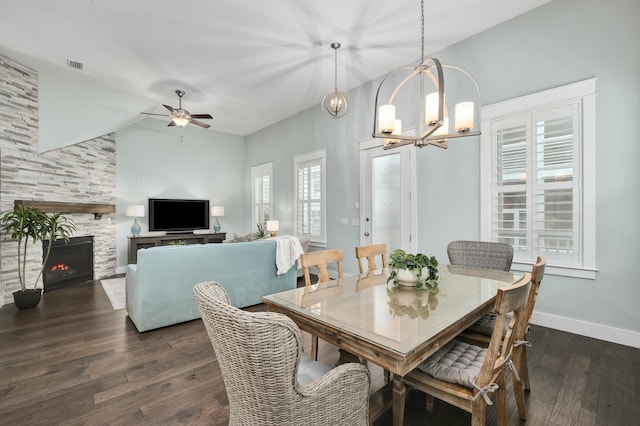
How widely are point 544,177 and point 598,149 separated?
1.48 ft

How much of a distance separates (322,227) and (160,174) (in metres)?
3.89

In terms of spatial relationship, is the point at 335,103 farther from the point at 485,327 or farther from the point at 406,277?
the point at 485,327

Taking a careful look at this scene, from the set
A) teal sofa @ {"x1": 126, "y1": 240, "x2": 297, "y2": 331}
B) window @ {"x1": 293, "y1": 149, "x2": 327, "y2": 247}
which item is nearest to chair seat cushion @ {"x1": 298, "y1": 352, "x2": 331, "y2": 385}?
teal sofa @ {"x1": 126, "y1": 240, "x2": 297, "y2": 331}

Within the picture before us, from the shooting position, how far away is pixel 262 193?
7152mm

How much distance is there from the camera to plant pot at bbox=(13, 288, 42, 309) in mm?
3580

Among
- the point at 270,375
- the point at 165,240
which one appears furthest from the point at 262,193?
the point at 270,375

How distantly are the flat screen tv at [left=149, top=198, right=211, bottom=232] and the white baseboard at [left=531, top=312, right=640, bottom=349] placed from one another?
6.44 meters

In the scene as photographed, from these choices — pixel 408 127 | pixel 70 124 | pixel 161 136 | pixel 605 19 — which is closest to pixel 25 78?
pixel 70 124

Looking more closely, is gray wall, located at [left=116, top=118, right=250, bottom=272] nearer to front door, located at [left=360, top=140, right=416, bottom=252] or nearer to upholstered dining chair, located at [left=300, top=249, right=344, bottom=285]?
front door, located at [left=360, top=140, right=416, bottom=252]

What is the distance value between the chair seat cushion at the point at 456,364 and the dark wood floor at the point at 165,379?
18.8 inches

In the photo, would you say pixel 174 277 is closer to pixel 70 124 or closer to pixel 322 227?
pixel 322 227

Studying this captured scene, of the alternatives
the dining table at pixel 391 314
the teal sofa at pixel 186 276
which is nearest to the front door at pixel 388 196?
the teal sofa at pixel 186 276

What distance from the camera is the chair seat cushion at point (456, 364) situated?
126 centimetres

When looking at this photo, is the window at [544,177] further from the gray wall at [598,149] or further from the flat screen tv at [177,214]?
the flat screen tv at [177,214]
